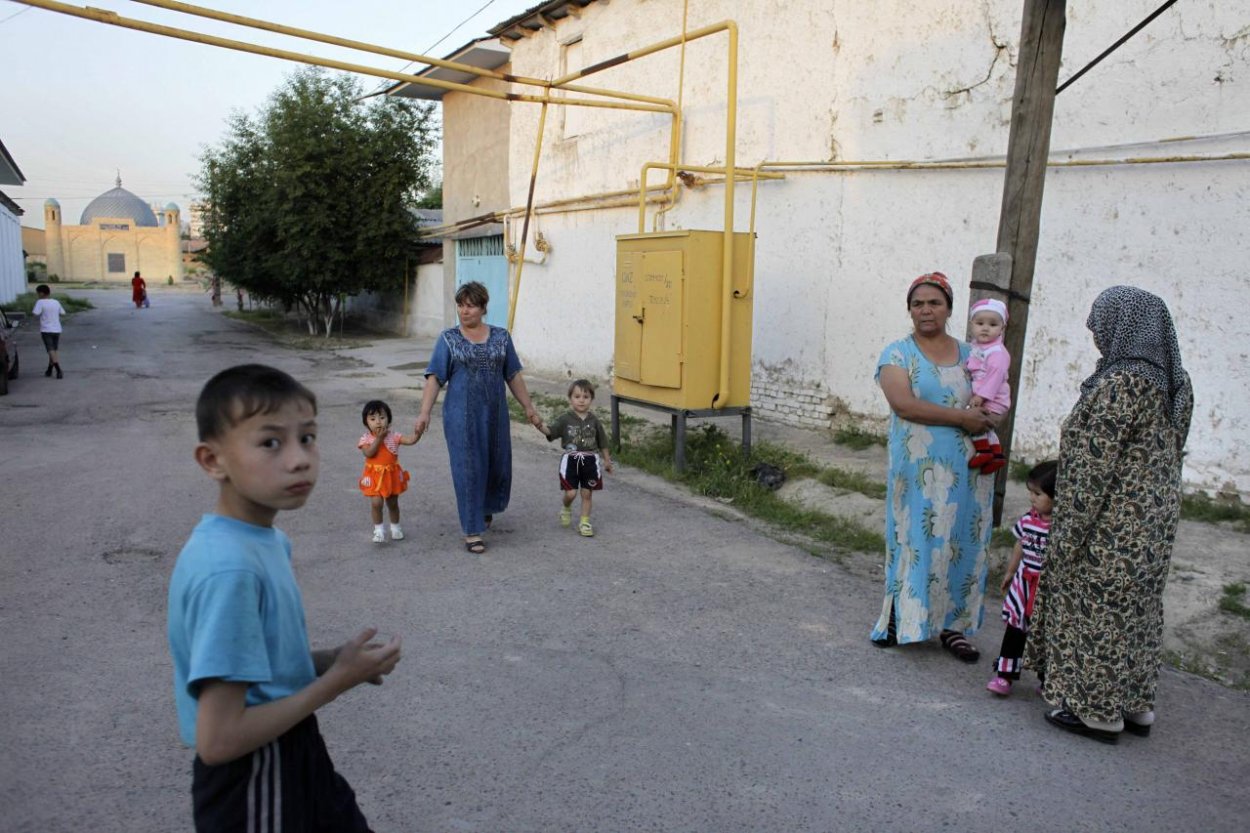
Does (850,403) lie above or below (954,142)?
below

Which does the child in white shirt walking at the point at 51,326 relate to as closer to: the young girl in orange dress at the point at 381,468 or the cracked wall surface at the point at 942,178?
the cracked wall surface at the point at 942,178

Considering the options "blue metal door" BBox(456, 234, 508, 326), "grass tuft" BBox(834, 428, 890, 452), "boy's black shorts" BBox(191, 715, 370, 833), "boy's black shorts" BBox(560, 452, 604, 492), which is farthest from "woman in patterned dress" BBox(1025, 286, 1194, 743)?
"blue metal door" BBox(456, 234, 508, 326)

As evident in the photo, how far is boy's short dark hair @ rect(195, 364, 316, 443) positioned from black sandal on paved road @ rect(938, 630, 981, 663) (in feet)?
12.0

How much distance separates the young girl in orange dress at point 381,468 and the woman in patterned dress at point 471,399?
0.23 m

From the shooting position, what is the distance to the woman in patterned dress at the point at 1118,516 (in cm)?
354

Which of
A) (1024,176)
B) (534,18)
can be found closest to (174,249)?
(534,18)

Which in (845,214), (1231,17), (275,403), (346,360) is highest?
(1231,17)

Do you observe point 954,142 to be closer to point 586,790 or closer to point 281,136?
point 586,790

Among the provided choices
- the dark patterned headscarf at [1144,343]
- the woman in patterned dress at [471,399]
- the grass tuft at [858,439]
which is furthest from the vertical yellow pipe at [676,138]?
the dark patterned headscarf at [1144,343]

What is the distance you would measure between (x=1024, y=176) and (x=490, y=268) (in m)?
13.8

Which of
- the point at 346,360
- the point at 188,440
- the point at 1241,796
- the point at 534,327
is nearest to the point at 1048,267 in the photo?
the point at 1241,796

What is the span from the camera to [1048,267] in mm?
7746

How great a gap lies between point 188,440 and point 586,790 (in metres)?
8.26

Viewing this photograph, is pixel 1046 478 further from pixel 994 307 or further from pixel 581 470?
pixel 581 470
